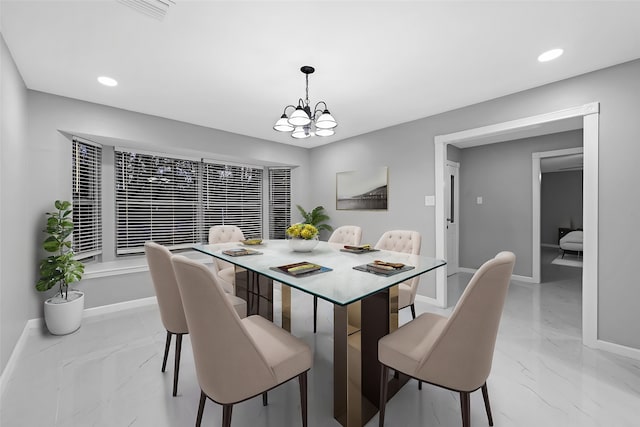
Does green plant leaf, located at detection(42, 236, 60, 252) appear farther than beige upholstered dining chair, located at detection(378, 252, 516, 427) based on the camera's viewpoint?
Yes

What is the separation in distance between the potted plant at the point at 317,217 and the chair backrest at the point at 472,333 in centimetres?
381

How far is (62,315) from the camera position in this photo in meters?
2.69

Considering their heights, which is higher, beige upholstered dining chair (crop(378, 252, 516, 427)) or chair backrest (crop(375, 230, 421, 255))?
chair backrest (crop(375, 230, 421, 255))

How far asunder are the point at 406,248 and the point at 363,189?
1.96 m

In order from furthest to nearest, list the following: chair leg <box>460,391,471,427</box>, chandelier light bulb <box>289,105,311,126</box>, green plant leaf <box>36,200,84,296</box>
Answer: green plant leaf <box>36,200,84,296</box>
chandelier light bulb <box>289,105,311,126</box>
chair leg <box>460,391,471,427</box>

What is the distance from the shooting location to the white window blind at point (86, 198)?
3270mm

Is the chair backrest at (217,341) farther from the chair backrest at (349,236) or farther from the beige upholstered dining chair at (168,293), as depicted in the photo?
the chair backrest at (349,236)

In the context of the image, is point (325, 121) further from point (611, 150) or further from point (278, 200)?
point (278, 200)

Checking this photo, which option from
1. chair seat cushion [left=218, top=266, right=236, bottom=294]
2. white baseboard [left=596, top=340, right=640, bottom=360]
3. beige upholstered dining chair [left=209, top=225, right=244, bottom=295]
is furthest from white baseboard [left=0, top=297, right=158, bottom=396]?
white baseboard [left=596, top=340, right=640, bottom=360]

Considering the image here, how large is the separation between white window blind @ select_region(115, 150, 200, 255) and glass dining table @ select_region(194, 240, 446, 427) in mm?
2544

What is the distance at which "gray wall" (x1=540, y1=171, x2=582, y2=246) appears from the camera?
808 cm

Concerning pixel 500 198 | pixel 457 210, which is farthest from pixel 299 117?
pixel 500 198

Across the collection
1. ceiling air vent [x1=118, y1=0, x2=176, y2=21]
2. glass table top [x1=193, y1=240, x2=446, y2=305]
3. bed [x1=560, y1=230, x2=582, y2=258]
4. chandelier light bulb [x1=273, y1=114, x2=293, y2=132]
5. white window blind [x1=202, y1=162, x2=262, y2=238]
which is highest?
ceiling air vent [x1=118, y1=0, x2=176, y2=21]

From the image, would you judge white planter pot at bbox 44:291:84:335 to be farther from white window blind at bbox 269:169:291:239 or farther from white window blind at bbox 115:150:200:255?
white window blind at bbox 269:169:291:239
